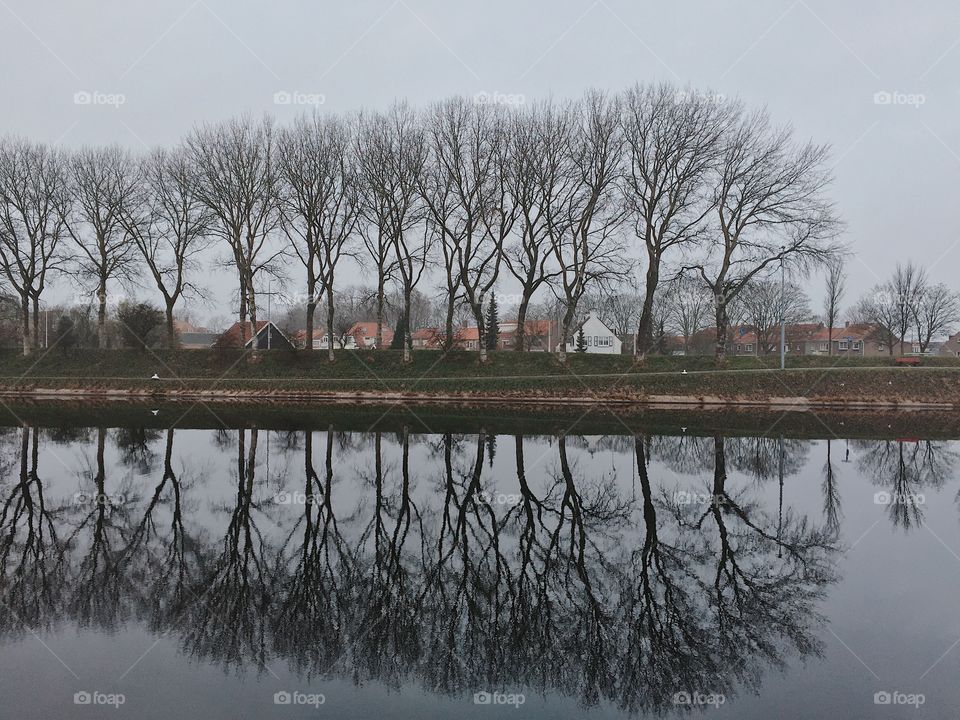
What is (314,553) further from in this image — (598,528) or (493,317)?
(493,317)

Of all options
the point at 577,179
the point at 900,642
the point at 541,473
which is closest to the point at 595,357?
the point at 577,179

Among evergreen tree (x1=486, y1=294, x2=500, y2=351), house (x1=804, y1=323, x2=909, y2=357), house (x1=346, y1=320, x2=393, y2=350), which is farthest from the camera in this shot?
house (x1=346, y1=320, x2=393, y2=350)

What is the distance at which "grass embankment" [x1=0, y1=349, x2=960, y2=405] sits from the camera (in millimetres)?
32562

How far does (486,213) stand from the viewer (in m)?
38.0

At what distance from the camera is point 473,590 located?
7.34 meters

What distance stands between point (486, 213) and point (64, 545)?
105 ft

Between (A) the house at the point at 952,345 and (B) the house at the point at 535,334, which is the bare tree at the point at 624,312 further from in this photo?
(A) the house at the point at 952,345

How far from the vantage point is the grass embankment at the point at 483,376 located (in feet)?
107

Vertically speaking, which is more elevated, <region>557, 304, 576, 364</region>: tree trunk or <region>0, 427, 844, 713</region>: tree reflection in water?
<region>557, 304, 576, 364</region>: tree trunk

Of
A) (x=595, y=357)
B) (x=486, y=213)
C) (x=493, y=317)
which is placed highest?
(x=486, y=213)

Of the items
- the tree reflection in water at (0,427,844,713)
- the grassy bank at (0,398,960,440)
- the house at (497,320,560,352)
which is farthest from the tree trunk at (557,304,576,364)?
the house at (497,320,560,352)

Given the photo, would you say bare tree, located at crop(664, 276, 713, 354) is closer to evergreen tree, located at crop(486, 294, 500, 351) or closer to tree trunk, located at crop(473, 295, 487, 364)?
evergreen tree, located at crop(486, 294, 500, 351)

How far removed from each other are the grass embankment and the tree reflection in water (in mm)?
20465

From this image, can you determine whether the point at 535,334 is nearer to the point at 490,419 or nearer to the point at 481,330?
the point at 481,330
